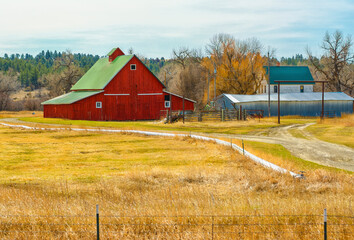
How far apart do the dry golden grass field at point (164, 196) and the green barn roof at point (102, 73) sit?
118ft

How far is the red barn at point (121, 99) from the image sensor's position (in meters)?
65.8

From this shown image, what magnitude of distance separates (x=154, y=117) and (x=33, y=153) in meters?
37.7

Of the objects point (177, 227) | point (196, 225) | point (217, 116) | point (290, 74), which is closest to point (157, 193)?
point (196, 225)

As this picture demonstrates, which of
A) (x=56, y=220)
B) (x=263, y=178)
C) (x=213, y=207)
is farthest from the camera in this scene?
(x=263, y=178)

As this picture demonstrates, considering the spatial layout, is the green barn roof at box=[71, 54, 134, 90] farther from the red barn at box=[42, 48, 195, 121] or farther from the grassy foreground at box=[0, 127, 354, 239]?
the grassy foreground at box=[0, 127, 354, 239]

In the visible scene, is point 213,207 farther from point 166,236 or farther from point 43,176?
point 43,176

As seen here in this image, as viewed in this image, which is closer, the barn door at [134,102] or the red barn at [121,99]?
the red barn at [121,99]

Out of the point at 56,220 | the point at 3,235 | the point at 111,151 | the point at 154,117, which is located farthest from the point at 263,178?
the point at 154,117

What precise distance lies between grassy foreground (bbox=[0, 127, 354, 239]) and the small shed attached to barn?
4095 cm

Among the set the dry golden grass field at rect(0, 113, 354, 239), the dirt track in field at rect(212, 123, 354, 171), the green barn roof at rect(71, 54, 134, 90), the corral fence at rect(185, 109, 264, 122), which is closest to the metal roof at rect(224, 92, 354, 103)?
the corral fence at rect(185, 109, 264, 122)

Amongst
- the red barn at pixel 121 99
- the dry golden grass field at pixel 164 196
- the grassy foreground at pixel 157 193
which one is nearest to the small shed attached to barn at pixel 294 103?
the red barn at pixel 121 99

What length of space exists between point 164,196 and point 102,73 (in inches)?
2347

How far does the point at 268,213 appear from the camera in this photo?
43.3ft

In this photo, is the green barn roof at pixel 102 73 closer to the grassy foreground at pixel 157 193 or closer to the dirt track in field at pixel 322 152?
the grassy foreground at pixel 157 193
